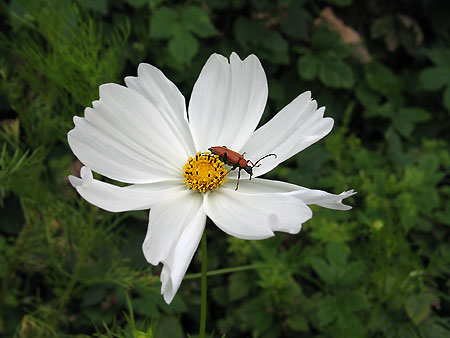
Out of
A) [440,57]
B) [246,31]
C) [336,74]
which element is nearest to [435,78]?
[440,57]

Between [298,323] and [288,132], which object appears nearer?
[288,132]

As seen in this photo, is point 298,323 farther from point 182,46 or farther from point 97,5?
point 97,5

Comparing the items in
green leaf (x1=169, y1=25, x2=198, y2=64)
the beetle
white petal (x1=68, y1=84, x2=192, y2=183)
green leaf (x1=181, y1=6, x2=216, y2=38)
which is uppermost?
white petal (x1=68, y1=84, x2=192, y2=183)

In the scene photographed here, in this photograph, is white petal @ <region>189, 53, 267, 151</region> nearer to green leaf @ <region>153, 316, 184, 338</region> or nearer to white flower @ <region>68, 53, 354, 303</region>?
white flower @ <region>68, 53, 354, 303</region>

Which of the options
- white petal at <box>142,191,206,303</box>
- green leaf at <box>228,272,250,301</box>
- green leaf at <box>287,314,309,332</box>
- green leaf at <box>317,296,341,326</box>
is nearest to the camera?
white petal at <box>142,191,206,303</box>

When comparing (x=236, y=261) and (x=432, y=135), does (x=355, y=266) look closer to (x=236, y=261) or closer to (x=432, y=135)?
(x=236, y=261)

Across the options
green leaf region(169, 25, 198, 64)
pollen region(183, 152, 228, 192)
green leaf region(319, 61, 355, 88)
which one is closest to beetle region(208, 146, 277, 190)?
pollen region(183, 152, 228, 192)
